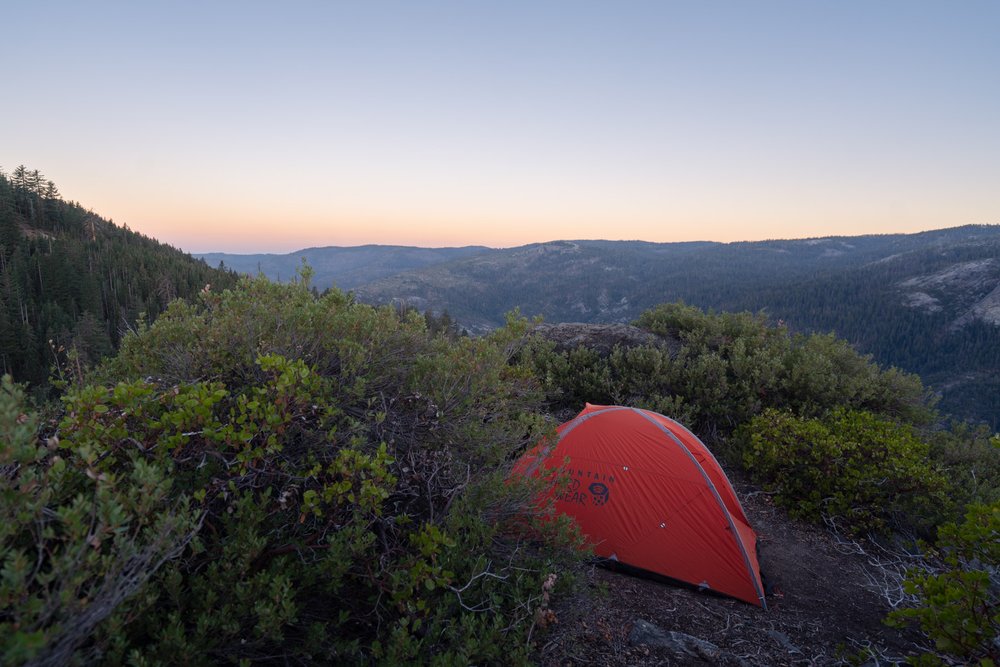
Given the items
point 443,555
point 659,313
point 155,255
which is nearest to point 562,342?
point 659,313

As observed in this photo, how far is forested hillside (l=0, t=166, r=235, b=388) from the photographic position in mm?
44344

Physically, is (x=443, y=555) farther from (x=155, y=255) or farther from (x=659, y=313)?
(x=155, y=255)

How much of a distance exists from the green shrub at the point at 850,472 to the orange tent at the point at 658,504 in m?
1.98

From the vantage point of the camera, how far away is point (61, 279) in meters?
57.6

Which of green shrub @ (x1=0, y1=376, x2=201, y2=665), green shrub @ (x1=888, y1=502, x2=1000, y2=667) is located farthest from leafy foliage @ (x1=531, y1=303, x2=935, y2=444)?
green shrub @ (x1=0, y1=376, x2=201, y2=665)

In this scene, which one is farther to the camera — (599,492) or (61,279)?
(61,279)

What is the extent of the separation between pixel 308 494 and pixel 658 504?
197 inches

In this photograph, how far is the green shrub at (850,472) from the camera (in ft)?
22.4

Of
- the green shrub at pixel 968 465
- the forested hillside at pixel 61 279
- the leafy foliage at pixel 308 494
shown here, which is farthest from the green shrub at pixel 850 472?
the forested hillside at pixel 61 279

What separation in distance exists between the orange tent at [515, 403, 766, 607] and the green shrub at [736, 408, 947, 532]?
77.9 inches

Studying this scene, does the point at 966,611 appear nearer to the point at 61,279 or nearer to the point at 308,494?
the point at 308,494

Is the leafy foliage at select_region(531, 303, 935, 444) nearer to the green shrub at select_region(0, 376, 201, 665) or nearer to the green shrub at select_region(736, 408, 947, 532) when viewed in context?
the green shrub at select_region(736, 408, 947, 532)

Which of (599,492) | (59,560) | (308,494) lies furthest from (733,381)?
(59,560)

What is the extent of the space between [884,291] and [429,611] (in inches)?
6063
